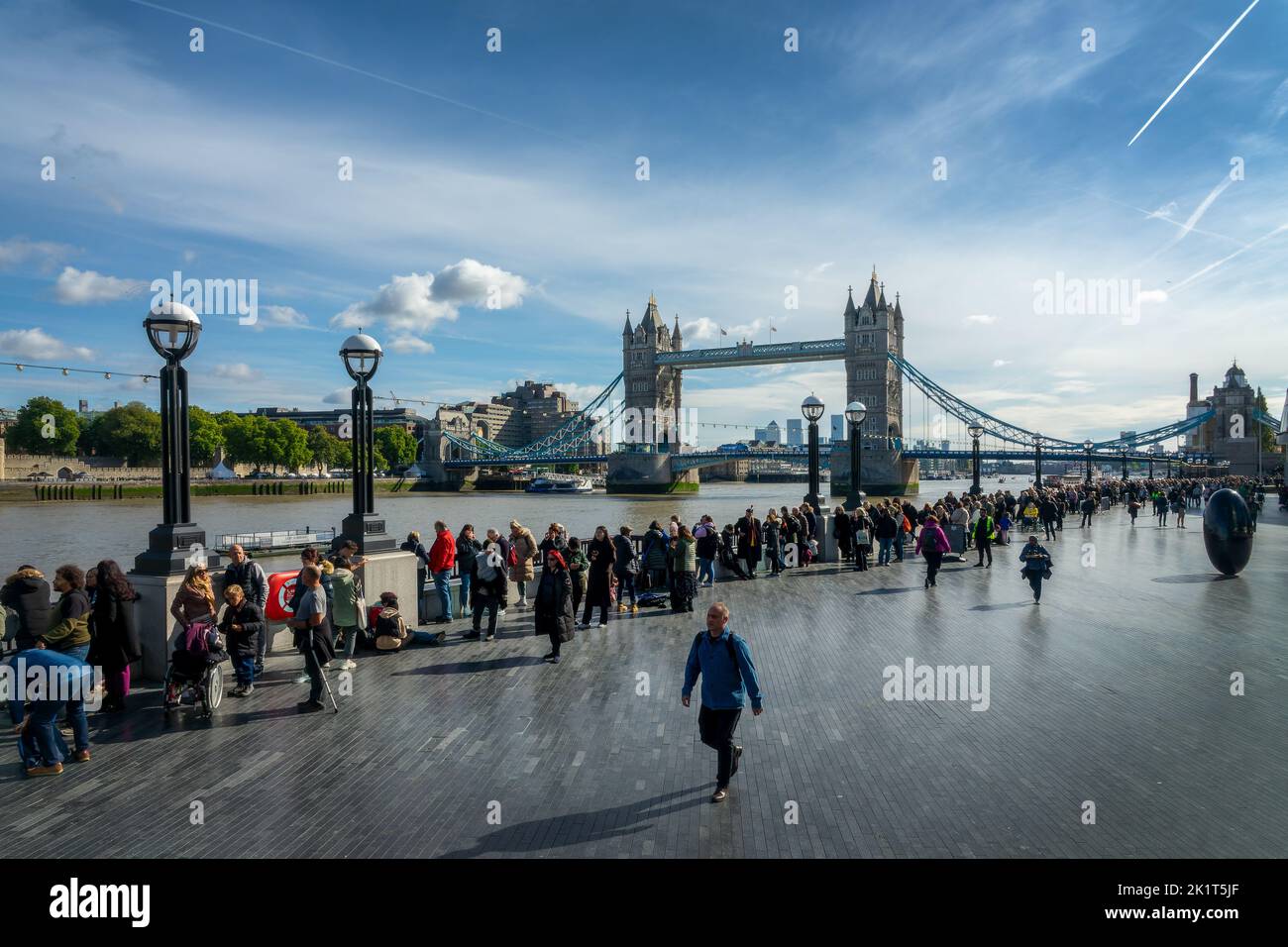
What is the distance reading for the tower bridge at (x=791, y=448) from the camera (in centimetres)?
8294

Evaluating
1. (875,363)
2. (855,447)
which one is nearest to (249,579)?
(855,447)

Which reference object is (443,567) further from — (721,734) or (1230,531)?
(1230,531)

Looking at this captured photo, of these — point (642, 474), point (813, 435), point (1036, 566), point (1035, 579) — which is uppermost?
point (813, 435)

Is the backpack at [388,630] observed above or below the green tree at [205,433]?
below

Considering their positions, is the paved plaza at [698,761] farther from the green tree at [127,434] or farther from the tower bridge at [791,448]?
the green tree at [127,434]

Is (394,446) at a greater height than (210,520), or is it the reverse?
(394,446)

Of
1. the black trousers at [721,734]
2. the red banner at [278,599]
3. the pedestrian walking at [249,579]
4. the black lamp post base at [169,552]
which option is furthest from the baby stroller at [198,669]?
the black trousers at [721,734]

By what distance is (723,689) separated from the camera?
5363 millimetres

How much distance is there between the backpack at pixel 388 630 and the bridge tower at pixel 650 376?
105076 millimetres

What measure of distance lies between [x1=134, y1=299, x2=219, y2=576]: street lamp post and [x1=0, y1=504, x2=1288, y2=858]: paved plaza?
5.08ft

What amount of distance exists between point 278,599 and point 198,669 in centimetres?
238

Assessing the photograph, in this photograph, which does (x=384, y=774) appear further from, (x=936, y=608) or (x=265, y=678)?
(x=936, y=608)

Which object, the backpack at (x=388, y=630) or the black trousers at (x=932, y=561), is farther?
the black trousers at (x=932, y=561)

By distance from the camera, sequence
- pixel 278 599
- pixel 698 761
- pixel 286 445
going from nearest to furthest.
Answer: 1. pixel 698 761
2. pixel 278 599
3. pixel 286 445
